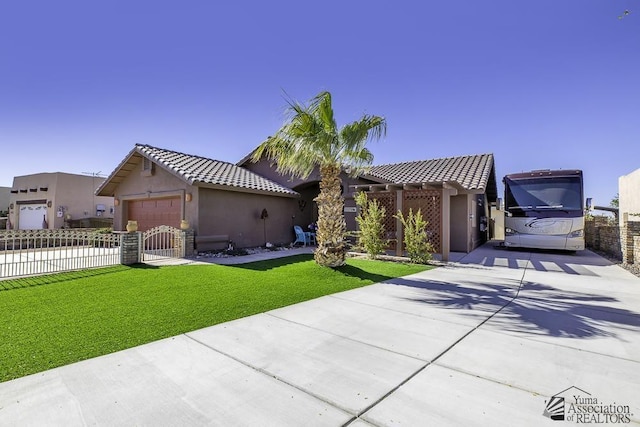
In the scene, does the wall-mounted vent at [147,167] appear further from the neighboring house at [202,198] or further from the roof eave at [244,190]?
the roof eave at [244,190]

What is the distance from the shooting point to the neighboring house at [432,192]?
12.4 meters

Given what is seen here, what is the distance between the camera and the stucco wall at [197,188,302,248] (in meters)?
A: 13.7

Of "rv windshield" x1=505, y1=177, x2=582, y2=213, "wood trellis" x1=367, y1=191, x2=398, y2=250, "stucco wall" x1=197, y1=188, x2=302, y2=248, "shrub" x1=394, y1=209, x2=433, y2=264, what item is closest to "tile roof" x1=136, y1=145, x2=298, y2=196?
"stucco wall" x1=197, y1=188, x2=302, y2=248

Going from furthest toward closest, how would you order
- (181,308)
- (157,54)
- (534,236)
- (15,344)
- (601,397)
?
(534,236)
(157,54)
(181,308)
(15,344)
(601,397)

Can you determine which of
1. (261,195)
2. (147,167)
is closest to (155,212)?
(147,167)

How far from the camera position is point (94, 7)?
9.80m

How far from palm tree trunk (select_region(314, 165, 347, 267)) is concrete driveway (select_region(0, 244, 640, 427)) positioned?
12.9 ft

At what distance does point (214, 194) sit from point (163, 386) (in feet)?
38.2

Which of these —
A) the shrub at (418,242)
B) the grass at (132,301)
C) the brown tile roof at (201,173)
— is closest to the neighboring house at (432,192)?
the shrub at (418,242)

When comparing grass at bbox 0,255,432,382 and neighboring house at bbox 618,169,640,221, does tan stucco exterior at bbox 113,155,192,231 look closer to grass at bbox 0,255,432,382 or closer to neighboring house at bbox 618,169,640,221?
grass at bbox 0,255,432,382

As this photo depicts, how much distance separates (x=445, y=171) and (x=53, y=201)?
30447 millimetres

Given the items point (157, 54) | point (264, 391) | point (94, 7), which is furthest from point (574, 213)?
point (94, 7)

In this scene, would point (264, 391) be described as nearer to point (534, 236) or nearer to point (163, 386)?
point (163, 386)

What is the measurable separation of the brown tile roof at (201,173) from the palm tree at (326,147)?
14.7 ft
